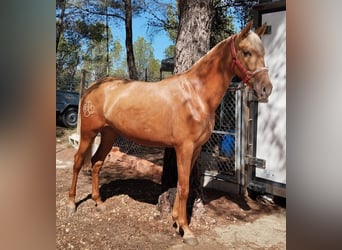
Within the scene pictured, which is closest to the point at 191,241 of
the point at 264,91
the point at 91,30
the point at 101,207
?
the point at 101,207

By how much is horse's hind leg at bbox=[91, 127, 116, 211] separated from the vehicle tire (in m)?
0.17

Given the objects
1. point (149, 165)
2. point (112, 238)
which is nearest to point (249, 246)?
point (112, 238)

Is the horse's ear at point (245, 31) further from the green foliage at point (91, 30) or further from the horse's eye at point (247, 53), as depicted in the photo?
the green foliage at point (91, 30)

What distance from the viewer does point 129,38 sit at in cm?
167

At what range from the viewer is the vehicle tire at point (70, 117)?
1279 mm

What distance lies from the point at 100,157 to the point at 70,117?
27cm

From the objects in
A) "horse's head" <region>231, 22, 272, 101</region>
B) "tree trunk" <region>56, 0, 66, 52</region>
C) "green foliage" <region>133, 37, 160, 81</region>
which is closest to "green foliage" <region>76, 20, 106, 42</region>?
"tree trunk" <region>56, 0, 66, 52</region>

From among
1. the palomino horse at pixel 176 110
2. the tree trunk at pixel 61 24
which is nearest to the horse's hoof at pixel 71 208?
the palomino horse at pixel 176 110
